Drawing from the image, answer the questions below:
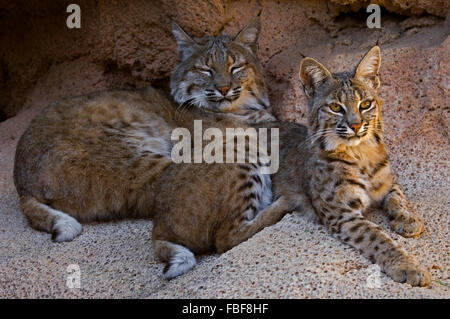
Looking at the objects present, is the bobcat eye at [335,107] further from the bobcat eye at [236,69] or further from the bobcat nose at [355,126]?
the bobcat eye at [236,69]

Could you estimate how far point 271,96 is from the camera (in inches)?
221

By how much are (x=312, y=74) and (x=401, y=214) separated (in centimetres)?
112

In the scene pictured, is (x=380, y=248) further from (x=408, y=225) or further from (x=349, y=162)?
(x=349, y=162)

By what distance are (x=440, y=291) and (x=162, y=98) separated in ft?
9.59

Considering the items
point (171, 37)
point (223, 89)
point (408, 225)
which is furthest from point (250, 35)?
point (408, 225)

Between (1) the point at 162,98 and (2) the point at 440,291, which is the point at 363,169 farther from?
(1) the point at 162,98

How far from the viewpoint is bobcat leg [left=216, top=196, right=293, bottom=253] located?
3832mm

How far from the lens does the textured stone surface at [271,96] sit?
3320mm

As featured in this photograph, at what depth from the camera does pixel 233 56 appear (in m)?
5.01

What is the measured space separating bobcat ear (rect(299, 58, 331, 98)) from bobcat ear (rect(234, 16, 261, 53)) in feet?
3.74

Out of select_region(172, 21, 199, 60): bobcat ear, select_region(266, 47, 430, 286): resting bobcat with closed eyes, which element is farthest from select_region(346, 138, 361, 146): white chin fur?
select_region(172, 21, 199, 60): bobcat ear

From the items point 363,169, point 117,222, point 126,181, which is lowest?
point 117,222

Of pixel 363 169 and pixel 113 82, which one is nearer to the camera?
→ pixel 363 169
